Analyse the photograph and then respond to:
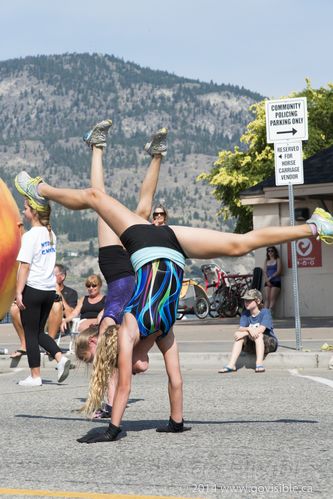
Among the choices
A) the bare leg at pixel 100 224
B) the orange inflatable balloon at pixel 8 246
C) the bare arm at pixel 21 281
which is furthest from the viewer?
the orange inflatable balloon at pixel 8 246

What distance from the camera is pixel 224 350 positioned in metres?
15.4

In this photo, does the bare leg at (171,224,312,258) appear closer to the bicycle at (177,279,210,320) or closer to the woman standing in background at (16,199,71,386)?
the woman standing in background at (16,199,71,386)

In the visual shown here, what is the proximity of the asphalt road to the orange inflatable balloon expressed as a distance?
4140 mm

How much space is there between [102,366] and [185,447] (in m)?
0.99

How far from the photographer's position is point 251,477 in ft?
19.7

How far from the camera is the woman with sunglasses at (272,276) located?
26469mm

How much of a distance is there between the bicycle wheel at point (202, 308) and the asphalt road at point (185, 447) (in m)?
18.4

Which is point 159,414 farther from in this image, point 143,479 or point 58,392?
point 143,479

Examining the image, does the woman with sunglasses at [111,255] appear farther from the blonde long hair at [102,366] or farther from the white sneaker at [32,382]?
the white sneaker at [32,382]

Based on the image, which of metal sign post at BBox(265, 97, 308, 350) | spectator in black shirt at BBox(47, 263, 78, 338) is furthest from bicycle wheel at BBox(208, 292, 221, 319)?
metal sign post at BBox(265, 97, 308, 350)

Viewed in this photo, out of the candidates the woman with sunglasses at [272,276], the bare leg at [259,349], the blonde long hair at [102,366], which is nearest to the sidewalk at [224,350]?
the bare leg at [259,349]

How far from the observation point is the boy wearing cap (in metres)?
13.5

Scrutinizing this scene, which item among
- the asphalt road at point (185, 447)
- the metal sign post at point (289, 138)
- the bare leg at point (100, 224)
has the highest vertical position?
the metal sign post at point (289, 138)

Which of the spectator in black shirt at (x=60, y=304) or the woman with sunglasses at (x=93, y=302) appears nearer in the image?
the woman with sunglasses at (x=93, y=302)
